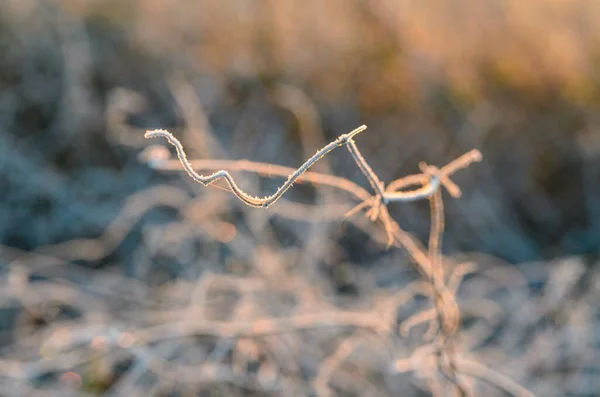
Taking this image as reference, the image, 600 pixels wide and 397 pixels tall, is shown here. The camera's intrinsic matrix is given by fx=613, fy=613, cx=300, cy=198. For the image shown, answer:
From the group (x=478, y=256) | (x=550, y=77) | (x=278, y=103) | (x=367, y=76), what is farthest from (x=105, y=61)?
(x=550, y=77)

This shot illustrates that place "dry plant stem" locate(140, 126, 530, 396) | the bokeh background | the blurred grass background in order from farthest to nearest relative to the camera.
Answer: the blurred grass background
the bokeh background
"dry plant stem" locate(140, 126, 530, 396)

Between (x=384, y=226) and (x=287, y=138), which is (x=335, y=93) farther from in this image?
(x=384, y=226)

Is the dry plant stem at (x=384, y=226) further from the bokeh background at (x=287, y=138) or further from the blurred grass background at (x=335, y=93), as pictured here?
the blurred grass background at (x=335, y=93)

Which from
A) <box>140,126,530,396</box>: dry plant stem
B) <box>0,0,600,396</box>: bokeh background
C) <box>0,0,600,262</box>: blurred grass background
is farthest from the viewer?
<box>0,0,600,262</box>: blurred grass background

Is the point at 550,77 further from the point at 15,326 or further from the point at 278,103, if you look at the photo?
the point at 15,326

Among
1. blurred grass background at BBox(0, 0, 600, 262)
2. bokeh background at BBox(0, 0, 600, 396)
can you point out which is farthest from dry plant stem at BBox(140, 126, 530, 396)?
blurred grass background at BBox(0, 0, 600, 262)

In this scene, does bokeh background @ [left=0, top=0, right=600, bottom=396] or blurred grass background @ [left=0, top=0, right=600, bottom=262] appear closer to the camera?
bokeh background @ [left=0, top=0, right=600, bottom=396]

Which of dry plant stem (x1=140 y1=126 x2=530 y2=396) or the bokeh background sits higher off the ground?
the bokeh background

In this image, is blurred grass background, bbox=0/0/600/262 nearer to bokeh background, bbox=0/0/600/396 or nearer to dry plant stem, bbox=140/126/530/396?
bokeh background, bbox=0/0/600/396
